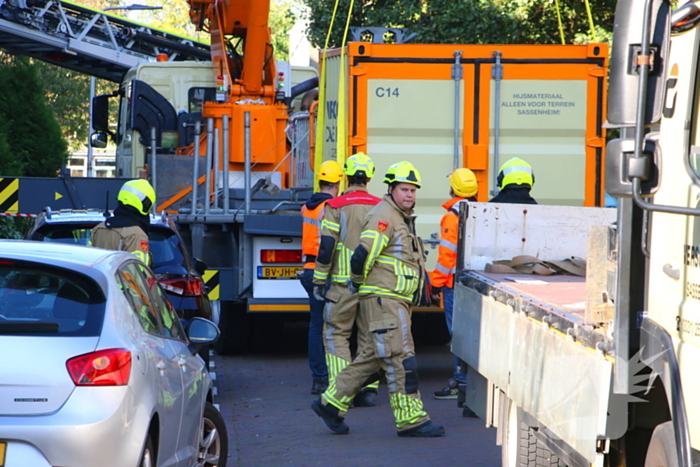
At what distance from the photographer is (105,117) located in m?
14.6

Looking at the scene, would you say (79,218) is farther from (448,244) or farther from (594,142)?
(594,142)

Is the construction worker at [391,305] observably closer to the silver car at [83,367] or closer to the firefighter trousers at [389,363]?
the firefighter trousers at [389,363]

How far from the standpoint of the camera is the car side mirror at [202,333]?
17.5ft

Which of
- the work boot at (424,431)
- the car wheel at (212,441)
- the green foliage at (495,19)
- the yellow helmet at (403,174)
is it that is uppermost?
the green foliage at (495,19)

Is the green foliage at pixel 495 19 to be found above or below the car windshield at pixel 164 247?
above

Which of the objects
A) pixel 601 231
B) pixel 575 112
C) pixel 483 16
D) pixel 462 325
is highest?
pixel 483 16

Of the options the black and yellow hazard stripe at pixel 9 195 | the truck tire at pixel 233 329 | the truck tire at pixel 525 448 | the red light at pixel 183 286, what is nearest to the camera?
the truck tire at pixel 525 448

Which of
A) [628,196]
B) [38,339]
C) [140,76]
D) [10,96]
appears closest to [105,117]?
[140,76]

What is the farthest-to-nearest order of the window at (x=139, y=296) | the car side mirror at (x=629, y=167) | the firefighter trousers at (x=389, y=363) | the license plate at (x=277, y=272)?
the license plate at (x=277, y=272) < the firefighter trousers at (x=389, y=363) < the window at (x=139, y=296) < the car side mirror at (x=629, y=167)

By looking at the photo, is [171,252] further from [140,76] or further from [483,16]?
[483,16]

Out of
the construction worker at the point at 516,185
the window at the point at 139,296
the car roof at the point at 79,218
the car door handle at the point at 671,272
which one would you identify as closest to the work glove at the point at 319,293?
the construction worker at the point at 516,185

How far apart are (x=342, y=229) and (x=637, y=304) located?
171 inches

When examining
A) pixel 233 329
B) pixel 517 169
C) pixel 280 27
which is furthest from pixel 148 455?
pixel 280 27

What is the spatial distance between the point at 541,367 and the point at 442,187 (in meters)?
4.83
